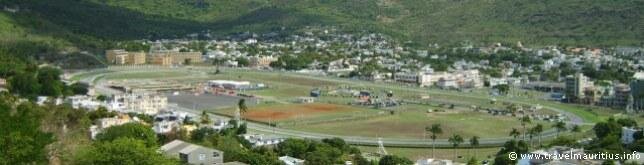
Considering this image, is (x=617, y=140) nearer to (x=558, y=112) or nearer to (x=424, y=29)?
(x=558, y=112)

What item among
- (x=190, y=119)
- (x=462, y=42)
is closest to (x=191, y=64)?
(x=462, y=42)

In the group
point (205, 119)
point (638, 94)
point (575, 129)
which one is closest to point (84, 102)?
point (205, 119)

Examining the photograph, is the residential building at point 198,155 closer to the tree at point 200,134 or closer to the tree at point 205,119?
the tree at point 200,134

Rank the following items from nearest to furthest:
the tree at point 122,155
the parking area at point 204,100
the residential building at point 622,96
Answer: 1. the tree at point 122,155
2. the parking area at point 204,100
3. the residential building at point 622,96

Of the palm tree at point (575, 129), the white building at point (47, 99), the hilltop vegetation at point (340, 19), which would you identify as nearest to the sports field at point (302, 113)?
the white building at point (47, 99)

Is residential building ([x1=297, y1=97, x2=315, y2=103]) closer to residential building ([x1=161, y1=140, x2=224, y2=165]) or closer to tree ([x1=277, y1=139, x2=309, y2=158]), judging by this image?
tree ([x1=277, y1=139, x2=309, y2=158])
